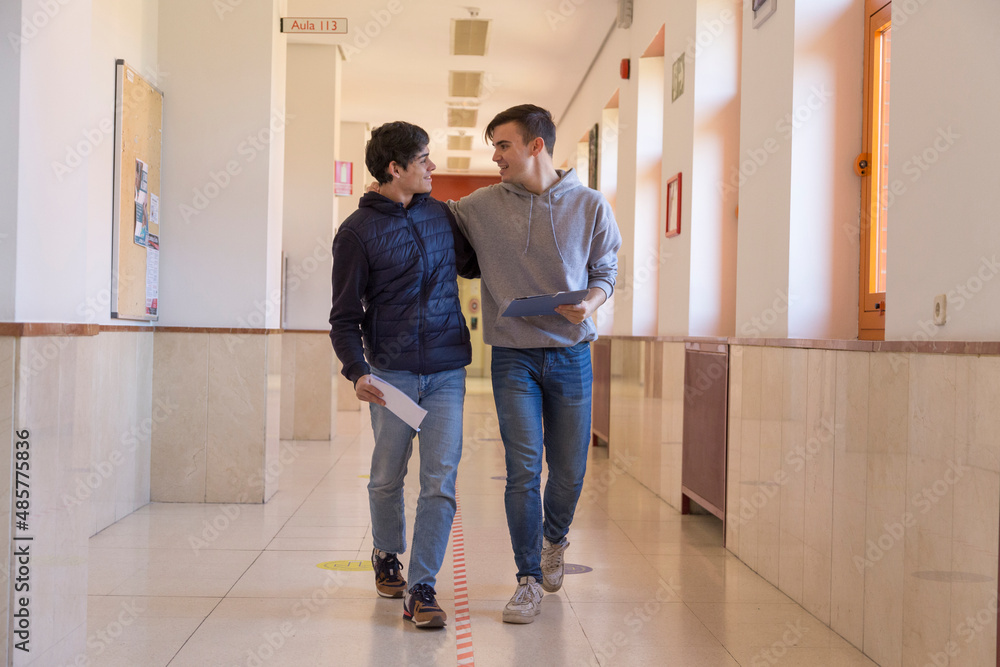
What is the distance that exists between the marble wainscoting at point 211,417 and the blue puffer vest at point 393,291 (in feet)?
7.55

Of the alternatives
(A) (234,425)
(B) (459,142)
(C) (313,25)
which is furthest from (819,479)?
(B) (459,142)

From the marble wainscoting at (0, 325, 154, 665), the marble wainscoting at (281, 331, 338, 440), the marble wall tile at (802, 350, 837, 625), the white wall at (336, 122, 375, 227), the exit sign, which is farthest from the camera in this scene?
the white wall at (336, 122, 375, 227)

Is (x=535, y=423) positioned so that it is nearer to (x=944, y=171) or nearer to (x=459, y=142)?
(x=944, y=171)

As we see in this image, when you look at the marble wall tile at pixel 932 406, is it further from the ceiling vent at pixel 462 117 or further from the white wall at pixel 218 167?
the ceiling vent at pixel 462 117

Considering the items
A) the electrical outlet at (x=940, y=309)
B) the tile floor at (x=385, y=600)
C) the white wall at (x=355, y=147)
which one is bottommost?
the tile floor at (x=385, y=600)

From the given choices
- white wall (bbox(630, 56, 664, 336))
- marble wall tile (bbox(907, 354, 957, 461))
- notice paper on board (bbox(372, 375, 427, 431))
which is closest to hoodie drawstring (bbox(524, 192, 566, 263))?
notice paper on board (bbox(372, 375, 427, 431))

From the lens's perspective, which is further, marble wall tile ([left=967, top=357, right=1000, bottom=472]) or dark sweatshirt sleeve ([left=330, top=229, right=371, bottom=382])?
dark sweatshirt sleeve ([left=330, top=229, right=371, bottom=382])

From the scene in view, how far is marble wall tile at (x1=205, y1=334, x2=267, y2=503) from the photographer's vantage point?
4945 mm

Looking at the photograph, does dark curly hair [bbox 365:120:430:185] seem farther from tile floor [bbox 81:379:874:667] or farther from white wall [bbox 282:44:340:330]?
white wall [bbox 282:44:340:330]

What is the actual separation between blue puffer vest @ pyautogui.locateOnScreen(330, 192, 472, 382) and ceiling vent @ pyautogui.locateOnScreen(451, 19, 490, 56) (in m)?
5.48

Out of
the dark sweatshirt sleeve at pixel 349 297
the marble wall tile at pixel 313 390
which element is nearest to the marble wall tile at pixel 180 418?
the dark sweatshirt sleeve at pixel 349 297

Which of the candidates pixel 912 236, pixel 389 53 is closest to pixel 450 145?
pixel 389 53

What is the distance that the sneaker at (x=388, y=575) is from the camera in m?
3.13

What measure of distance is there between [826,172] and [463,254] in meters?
1.65
